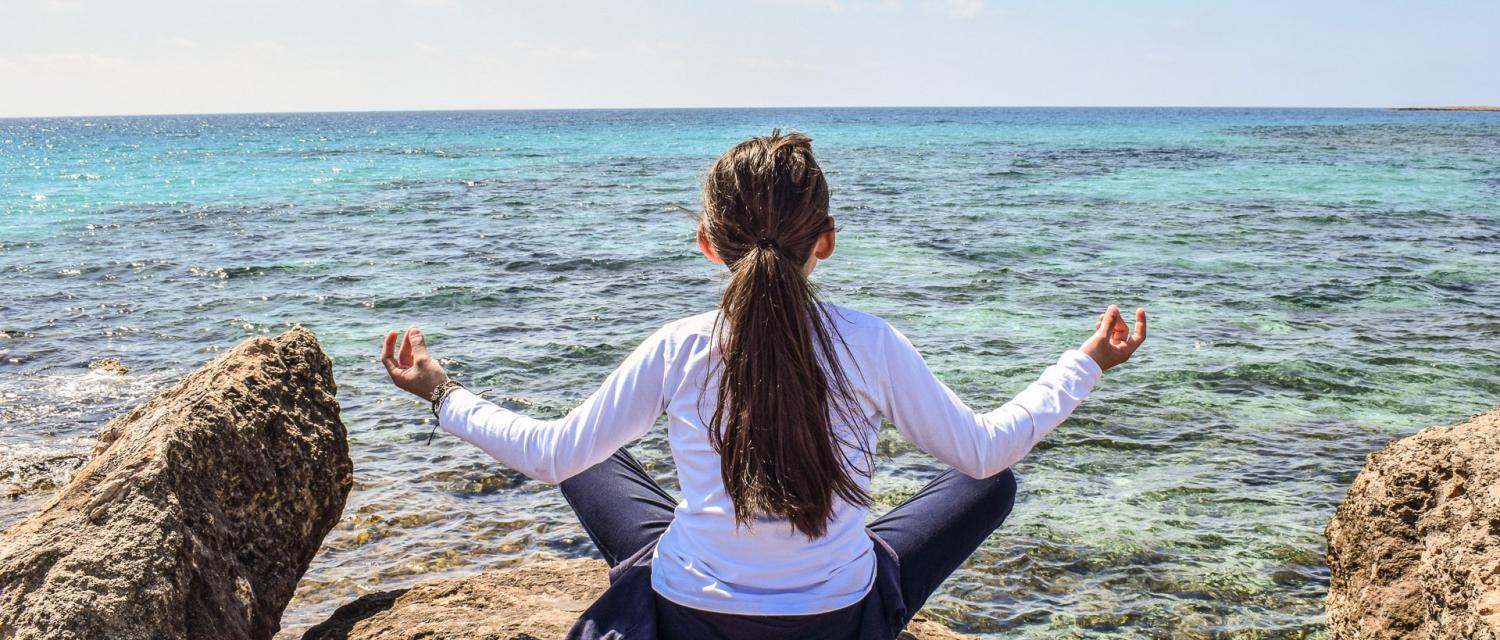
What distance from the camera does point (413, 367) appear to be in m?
2.92

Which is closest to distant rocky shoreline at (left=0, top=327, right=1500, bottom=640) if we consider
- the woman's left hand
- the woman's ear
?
the woman's left hand

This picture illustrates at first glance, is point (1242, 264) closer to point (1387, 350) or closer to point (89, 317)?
point (1387, 350)

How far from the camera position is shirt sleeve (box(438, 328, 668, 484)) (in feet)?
8.57

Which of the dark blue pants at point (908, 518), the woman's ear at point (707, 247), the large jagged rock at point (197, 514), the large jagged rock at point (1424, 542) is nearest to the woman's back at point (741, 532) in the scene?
the woman's ear at point (707, 247)

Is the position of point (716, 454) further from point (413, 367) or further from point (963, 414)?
point (413, 367)

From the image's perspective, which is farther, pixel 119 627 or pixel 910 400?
pixel 119 627

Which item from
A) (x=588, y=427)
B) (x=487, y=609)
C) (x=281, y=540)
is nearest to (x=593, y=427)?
(x=588, y=427)

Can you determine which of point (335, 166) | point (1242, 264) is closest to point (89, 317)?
point (1242, 264)

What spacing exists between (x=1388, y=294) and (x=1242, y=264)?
2.44 m

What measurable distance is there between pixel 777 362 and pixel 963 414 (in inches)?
18.9

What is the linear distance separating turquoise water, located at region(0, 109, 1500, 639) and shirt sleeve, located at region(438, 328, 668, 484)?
283 cm

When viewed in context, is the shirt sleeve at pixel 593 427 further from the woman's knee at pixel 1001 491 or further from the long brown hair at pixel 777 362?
the woman's knee at pixel 1001 491

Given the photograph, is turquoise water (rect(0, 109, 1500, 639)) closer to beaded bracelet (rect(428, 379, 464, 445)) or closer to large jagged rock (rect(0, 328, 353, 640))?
large jagged rock (rect(0, 328, 353, 640))

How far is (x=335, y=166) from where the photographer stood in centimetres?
4088
